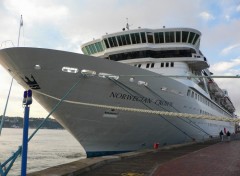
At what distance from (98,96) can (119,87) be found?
112 centimetres

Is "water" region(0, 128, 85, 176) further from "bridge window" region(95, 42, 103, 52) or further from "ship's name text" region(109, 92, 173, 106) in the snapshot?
→ "bridge window" region(95, 42, 103, 52)

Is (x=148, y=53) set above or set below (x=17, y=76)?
above

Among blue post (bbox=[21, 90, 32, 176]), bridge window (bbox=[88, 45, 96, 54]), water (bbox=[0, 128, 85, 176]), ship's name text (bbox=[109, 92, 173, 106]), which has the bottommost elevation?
water (bbox=[0, 128, 85, 176])

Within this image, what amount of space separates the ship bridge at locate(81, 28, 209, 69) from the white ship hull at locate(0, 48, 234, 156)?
3.87 metres

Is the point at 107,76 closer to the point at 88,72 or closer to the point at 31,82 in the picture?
the point at 88,72

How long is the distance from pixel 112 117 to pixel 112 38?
833 cm

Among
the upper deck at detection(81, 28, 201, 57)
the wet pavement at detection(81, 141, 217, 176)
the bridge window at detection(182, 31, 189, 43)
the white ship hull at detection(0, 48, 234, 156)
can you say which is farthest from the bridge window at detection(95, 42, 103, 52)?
the wet pavement at detection(81, 141, 217, 176)

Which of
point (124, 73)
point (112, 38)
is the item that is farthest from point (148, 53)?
point (124, 73)

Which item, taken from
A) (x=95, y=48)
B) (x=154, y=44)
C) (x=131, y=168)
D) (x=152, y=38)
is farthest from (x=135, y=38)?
(x=131, y=168)

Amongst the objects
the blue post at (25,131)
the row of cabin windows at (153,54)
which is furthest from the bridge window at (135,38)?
the blue post at (25,131)

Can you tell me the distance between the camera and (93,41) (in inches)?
894

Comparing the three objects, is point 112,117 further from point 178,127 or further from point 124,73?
point 178,127

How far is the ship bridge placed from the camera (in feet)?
67.4

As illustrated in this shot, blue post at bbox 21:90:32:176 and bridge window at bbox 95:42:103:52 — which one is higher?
bridge window at bbox 95:42:103:52
